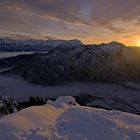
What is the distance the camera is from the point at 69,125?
14586 millimetres

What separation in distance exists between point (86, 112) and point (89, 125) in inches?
88.0

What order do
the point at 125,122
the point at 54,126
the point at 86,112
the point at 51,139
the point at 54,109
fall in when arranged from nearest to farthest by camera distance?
the point at 51,139 → the point at 54,126 → the point at 125,122 → the point at 86,112 → the point at 54,109

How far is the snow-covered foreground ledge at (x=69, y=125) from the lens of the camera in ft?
42.7

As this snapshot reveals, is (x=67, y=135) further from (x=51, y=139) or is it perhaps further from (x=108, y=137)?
(x=108, y=137)

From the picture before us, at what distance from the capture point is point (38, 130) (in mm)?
13422

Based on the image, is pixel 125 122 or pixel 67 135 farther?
pixel 125 122

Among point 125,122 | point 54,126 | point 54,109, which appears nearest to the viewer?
point 54,126

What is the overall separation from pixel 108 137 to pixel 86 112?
369cm

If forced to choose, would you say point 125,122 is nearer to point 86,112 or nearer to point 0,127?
point 86,112

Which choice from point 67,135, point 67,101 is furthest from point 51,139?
point 67,101

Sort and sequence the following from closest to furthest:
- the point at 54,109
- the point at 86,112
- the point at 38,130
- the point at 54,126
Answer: the point at 38,130
the point at 54,126
the point at 86,112
the point at 54,109

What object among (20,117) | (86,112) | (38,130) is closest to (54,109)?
(86,112)

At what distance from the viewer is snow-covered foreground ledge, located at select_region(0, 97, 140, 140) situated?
13.0 meters

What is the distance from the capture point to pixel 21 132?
1302cm
